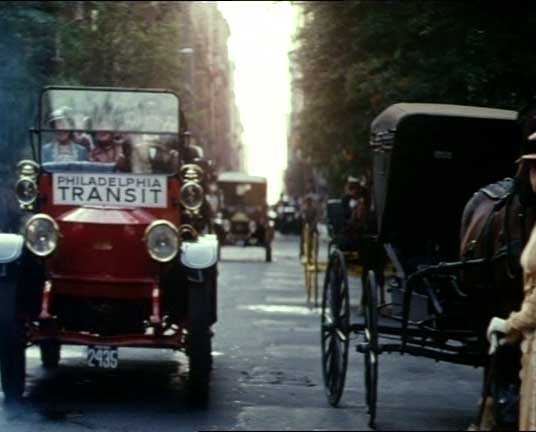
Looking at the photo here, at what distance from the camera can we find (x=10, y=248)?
8984 mm

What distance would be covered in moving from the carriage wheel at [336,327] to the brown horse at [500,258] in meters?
0.92

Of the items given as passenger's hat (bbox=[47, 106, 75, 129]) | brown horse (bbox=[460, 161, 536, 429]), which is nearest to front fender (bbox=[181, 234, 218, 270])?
passenger's hat (bbox=[47, 106, 75, 129])

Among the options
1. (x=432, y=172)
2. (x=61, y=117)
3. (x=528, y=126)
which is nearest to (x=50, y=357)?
(x=61, y=117)

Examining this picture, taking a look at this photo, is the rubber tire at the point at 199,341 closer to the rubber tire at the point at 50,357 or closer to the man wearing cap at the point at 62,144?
the man wearing cap at the point at 62,144

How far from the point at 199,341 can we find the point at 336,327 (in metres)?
1.09

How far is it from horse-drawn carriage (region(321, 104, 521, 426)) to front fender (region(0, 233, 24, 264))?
2309 mm

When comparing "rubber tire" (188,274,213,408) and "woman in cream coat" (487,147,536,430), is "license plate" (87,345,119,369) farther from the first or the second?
"woman in cream coat" (487,147,536,430)

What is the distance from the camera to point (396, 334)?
819cm

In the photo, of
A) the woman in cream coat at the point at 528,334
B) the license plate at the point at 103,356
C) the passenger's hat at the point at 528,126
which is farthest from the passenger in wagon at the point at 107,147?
the woman in cream coat at the point at 528,334

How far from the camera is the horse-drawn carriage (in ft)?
25.6

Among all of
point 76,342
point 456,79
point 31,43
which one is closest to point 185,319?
point 76,342

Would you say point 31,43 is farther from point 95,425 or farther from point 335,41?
point 95,425

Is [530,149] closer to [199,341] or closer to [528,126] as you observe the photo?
[528,126]

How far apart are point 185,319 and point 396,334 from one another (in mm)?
1821
